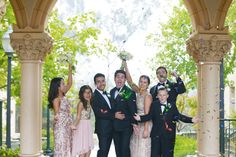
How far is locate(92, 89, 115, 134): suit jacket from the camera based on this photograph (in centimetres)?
537

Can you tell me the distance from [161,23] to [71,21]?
365 cm

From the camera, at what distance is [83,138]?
5.52 metres

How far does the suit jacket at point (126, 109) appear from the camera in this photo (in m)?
5.32

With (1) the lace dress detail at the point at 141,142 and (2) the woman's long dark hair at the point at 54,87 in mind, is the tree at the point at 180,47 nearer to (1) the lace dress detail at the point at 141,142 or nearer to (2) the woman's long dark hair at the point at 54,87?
(1) the lace dress detail at the point at 141,142

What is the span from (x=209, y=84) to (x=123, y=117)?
1458 millimetres

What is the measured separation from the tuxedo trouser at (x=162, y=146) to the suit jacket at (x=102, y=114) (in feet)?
1.84

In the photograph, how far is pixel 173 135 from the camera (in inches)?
209

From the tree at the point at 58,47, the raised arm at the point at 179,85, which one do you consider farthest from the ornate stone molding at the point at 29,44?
the tree at the point at 58,47

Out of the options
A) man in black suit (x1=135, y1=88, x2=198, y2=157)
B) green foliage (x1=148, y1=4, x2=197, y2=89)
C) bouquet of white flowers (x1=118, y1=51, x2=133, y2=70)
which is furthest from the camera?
green foliage (x1=148, y1=4, x2=197, y2=89)

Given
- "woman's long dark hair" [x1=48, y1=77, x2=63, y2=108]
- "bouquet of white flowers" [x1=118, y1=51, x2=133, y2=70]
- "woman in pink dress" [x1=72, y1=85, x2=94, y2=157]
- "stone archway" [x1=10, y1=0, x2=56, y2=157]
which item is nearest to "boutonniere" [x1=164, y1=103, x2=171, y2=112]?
"bouquet of white flowers" [x1=118, y1=51, x2=133, y2=70]

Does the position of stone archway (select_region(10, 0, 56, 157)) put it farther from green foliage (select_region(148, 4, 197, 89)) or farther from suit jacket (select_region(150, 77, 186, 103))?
green foliage (select_region(148, 4, 197, 89))

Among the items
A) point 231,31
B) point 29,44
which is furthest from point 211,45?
point 231,31

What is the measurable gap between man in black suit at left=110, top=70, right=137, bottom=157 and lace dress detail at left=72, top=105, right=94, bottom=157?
14.1 inches

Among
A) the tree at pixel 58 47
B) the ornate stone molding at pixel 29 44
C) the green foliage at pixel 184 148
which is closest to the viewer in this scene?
the ornate stone molding at pixel 29 44
